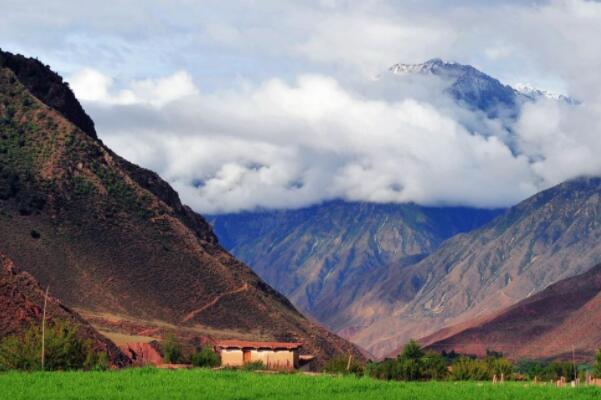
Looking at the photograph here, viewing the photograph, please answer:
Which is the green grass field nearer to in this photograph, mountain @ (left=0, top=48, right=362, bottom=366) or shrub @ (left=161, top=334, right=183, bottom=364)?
shrub @ (left=161, top=334, right=183, bottom=364)

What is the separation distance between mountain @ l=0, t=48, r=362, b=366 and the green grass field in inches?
2444

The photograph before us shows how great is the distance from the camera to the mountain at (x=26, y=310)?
104125 millimetres

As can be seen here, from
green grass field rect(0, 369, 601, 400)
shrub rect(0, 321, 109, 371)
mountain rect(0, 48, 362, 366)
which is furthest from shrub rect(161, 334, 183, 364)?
green grass field rect(0, 369, 601, 400)

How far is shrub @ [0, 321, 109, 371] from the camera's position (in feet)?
291

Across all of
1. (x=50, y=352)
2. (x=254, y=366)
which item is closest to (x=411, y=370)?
(x=254, y=366)

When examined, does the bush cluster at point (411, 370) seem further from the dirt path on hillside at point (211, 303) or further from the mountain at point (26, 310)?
the dirt path on hillside at point (211, 303)

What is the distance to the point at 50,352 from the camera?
91.4 metres

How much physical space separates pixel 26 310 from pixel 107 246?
51.0m

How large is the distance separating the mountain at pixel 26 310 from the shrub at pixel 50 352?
7.30 meters

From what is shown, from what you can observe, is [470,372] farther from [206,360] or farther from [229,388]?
[229,388]

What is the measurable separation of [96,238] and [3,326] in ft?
177

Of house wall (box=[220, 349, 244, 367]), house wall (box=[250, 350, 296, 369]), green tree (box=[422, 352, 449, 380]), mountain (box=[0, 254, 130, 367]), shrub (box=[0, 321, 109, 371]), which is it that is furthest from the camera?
house wall (box=[220, 349, 244, 367])

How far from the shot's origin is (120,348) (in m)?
124

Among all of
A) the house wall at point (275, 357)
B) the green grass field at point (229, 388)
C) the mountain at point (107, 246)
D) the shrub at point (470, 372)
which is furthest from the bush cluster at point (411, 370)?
the mountain at point (107, 246)
